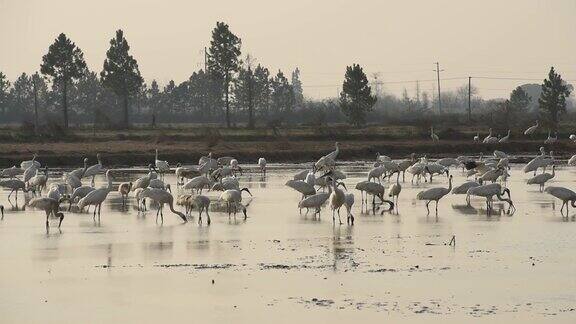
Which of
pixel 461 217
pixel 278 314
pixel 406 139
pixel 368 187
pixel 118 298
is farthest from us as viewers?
pixel 406 139

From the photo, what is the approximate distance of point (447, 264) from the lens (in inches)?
712

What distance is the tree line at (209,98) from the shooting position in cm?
8375

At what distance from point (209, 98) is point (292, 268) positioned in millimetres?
122802

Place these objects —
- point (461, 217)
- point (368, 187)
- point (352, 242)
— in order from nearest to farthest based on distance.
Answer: point (352, 242), point (461, 217), point (368, 187)

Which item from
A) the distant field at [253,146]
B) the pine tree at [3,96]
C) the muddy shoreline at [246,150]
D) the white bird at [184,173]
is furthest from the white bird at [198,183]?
the pine tree at [3,96]

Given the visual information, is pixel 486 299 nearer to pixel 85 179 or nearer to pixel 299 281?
pixel 299 281

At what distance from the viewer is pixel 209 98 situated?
139875mm

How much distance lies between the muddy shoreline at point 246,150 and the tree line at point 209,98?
13907 mm

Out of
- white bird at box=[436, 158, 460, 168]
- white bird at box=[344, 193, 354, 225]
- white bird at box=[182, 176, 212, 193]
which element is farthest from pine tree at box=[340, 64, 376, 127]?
white bird at box=[344, 193, 354, 225]

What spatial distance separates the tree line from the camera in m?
83.8

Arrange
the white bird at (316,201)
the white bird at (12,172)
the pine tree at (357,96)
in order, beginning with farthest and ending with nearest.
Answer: the pine tree at (357,96)
the white bird at (12,172)
the white bird at (316,201)

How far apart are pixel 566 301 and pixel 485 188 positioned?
39.0ft

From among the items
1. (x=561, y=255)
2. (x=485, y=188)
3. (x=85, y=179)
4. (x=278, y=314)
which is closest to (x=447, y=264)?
(x=561, y=255)

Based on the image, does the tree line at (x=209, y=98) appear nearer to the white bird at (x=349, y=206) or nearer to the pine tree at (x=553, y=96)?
the pine tree at (x=553, y=96)
